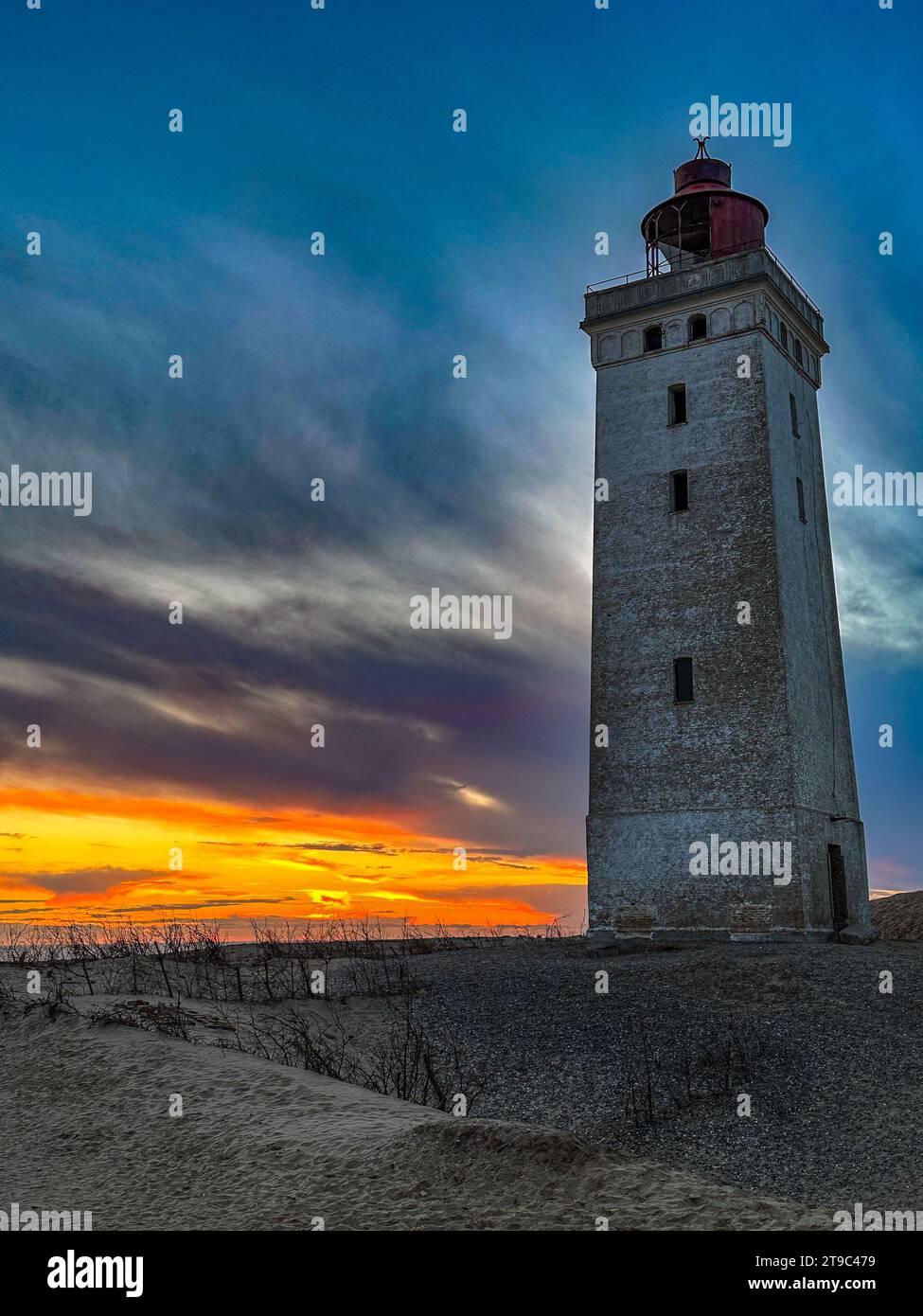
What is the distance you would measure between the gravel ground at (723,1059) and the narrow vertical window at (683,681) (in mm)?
7171

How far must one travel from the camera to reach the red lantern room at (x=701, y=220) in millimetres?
28141

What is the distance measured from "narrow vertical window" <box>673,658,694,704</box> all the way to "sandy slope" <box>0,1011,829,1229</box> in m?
16.6

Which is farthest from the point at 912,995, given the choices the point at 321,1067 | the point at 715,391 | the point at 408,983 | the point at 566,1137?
the point at 715,391

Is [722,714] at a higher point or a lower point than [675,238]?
lower

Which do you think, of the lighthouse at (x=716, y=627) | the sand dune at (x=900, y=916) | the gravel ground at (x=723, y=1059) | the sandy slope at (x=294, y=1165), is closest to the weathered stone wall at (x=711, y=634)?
the lighthouse at (x=716, y=627)

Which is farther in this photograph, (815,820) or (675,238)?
(675,238)

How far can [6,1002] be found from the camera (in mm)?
12742

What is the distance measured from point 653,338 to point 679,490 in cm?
431

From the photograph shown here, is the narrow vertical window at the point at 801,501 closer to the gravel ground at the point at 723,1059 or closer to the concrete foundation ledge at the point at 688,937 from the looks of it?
the concrete foundation ledge at the point at 688,937
